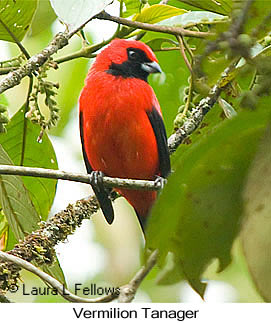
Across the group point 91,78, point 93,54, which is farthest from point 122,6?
point 91,78

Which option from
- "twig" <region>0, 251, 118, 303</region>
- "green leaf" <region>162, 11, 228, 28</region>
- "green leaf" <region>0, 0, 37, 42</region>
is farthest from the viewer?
"green leaf" <region>0, 0, 37, 42</region>

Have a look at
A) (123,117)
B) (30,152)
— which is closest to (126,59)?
(123,117)

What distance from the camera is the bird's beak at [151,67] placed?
2.85m

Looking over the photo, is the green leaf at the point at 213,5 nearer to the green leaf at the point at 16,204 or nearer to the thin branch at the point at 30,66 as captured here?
the thin branch at the point at 30,66

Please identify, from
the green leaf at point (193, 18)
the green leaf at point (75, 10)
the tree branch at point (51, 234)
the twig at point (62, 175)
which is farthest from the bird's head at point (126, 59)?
the green leaf at point (75, 10)

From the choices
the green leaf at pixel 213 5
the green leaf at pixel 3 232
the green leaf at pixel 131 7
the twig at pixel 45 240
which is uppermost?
the green leaf at pixel 213 5

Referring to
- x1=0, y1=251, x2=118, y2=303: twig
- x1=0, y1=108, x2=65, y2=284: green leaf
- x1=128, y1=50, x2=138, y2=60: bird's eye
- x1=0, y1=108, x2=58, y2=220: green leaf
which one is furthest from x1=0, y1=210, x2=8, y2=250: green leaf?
x1=0, y1=251, x2=118, y2=303: twig

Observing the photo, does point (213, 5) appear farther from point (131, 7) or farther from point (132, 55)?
point (132, 55)

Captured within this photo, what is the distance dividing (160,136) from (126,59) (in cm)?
45

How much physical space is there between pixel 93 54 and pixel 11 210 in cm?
78

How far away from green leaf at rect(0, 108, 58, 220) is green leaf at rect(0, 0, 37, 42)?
39cm

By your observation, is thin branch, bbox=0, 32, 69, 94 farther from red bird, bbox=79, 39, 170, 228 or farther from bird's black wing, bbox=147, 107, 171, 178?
bird's black wing, bbox=147, 107, 171, 178

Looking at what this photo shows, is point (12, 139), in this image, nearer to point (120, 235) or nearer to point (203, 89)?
point (120, 235)

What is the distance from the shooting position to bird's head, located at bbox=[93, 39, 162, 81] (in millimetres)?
2928
